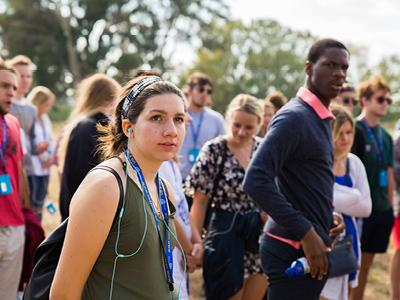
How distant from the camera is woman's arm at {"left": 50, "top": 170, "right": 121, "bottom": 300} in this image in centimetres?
187

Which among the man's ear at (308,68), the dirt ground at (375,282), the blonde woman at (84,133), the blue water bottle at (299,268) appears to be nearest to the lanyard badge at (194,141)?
the dirt ground at (375,282)

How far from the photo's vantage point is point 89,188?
1879mm

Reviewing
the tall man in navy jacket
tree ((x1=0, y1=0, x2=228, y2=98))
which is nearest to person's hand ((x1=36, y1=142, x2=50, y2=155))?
the tall man in navy jacket

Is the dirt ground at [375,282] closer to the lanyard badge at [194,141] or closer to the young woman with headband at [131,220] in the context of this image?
the lanyard badge at [194,141]

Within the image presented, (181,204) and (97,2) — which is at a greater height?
(97,2)

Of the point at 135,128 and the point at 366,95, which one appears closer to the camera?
the point at 135,128

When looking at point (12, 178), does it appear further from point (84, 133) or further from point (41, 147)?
point (41, 147)

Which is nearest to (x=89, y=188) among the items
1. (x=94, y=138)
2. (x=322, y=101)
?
(x=322, y=101)

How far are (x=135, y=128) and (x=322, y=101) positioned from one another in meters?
1.38

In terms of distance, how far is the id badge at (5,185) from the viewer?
12.4 ft

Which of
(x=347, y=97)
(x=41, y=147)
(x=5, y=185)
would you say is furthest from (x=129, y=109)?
(x=41, y=147)

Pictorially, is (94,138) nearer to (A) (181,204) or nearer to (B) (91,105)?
(B) (91,105)

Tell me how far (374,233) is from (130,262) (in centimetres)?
409

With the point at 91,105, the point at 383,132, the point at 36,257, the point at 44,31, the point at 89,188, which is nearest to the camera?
the point at 89,188
